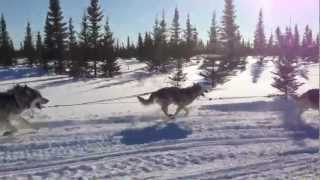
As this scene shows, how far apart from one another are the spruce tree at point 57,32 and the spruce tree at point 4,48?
12390mm

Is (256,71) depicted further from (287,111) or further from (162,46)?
(287,111)

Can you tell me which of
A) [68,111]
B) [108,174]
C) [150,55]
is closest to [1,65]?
[150,55]

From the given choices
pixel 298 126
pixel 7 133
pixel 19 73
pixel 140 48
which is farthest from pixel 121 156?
pixel 140 48

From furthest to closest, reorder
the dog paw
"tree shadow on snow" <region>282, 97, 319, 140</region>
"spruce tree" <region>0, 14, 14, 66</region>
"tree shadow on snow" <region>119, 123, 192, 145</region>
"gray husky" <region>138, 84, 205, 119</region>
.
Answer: "spruce tree" <region>0, 14, 14, 66</region> → "gray husky" <region>138, 84, 205, 119</region> → "tree shadow on snow" <region>282, 97, 319, 140</region> → the dog paw → "tree shadow on snow" <region>119, 123, 192, 145</region>

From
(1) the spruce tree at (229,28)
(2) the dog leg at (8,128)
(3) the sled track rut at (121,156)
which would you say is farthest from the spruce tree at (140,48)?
(3) the sled track rut at (121,156)

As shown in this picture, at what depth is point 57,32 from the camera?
52.2m

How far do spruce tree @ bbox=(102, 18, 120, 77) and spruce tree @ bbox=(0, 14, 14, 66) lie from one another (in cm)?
1472

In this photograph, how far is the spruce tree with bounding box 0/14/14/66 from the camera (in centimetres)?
6278

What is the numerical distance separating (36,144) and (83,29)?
47.2 meters

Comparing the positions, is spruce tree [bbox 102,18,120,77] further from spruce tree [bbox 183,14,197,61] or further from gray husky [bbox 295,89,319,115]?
gray husky [bbox 295,89,319,115]

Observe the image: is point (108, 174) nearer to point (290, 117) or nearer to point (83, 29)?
point (290, 117)

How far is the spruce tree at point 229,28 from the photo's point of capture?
186 feet

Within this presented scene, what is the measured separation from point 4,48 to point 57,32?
1498cm

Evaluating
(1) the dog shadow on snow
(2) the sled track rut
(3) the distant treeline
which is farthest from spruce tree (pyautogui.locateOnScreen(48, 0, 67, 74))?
(2) the sled track rut
